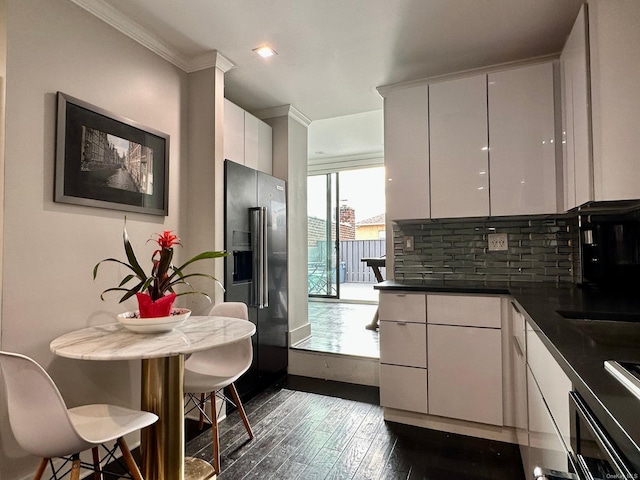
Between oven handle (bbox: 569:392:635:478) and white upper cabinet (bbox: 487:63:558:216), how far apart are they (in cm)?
187

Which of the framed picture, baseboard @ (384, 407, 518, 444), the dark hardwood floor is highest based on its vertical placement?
the framed picture

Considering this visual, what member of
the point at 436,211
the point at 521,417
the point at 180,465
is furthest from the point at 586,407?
the point at 436,211

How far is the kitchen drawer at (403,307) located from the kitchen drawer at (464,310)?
0.15ft

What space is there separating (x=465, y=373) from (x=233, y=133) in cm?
254

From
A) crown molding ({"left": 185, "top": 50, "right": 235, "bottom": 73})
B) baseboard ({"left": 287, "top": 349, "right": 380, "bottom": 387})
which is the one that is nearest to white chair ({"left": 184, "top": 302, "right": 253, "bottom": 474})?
baseboard ({"left": 287, "top": 349, "right": 380, "bottom": 387})

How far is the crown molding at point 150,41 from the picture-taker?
2.03 meters

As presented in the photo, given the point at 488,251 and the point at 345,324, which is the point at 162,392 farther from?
the point at 345,324

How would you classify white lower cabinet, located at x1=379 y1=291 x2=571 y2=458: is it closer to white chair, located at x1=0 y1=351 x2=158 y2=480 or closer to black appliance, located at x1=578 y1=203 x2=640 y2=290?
black appliance, located at x1=578 y1=203 x2=640 y2=290

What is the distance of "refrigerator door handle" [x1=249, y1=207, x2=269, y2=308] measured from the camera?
9.71ft

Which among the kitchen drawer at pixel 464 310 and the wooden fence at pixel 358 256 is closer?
the kitchen drawer at pixel 464 310

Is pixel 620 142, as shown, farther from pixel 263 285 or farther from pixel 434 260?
pixel 263 285

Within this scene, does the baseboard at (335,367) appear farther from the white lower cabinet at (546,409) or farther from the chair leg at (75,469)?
the chair leg at (75,469)

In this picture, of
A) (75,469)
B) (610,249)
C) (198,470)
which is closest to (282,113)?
(610,249)

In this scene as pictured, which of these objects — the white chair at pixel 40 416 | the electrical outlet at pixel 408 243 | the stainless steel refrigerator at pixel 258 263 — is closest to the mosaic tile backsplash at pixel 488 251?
the electrical outlet at pixel 408 243
